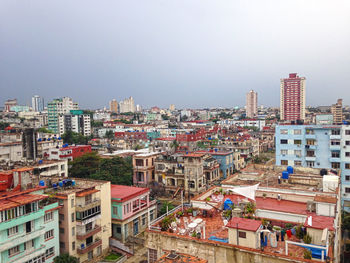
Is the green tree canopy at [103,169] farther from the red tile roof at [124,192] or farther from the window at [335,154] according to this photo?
the window at [335,154]

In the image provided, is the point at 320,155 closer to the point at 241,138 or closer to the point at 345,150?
the point at 345,150

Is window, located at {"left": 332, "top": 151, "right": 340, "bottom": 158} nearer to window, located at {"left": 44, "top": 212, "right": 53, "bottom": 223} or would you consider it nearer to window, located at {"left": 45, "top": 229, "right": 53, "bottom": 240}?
window, located at {"left": 44, "top": 212, "right": 53, "bottom": 223}

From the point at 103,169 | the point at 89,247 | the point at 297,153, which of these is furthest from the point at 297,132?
the point at 89,247

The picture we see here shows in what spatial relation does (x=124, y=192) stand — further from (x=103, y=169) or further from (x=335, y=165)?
(x=335, y=165)

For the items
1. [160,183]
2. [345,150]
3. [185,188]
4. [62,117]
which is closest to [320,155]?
[345,150]

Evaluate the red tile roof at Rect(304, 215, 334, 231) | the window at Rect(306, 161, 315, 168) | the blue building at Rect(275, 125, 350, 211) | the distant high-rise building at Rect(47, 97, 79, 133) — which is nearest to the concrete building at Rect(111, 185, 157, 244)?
the red tile roof at Rect(304, 215, 334, 231)

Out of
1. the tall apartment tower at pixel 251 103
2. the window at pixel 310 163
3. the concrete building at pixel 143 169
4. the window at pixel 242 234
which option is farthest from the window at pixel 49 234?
the tall apartment tower at pixel 251 103
